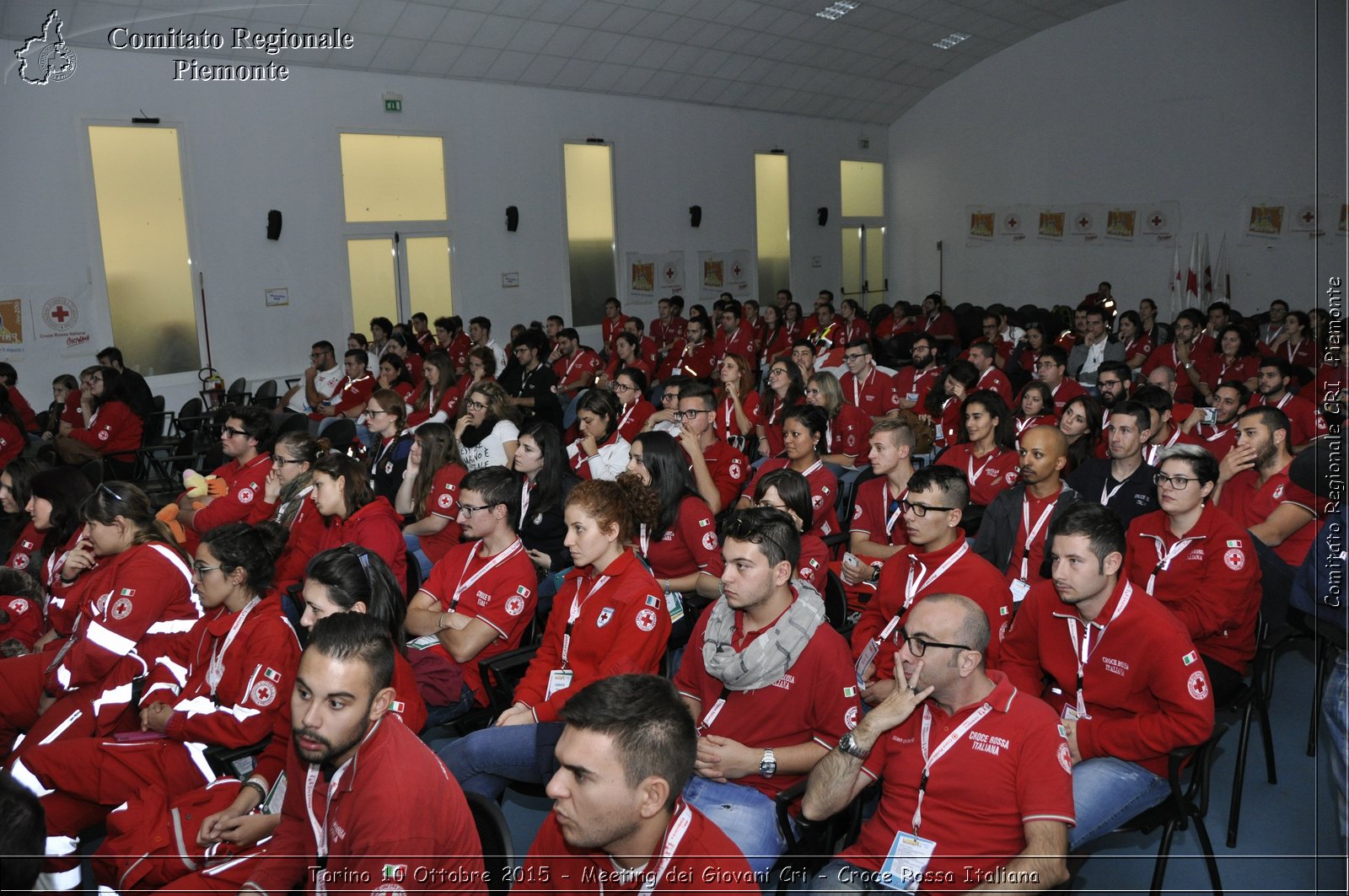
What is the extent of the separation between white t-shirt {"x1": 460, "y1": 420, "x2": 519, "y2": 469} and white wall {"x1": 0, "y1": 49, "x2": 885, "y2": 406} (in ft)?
20.0

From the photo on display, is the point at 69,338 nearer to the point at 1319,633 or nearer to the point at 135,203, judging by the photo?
the point at 135,203

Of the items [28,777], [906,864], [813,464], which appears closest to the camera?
[906,864]

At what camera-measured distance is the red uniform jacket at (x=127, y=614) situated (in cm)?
327

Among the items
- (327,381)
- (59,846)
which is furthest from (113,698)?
(327,381)

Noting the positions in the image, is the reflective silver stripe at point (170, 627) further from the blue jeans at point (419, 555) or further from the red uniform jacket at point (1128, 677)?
the red uniform jacket at point (1128, 677)

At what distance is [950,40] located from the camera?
51.4 ft

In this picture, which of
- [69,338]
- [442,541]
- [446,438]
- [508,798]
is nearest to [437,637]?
[508,798]

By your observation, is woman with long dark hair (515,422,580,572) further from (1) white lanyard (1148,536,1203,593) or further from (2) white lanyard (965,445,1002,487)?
(1) white lanyard (1148,536,1203,593)

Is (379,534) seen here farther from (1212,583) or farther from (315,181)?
(315,181)

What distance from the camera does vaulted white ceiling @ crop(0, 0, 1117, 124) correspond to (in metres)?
9.59

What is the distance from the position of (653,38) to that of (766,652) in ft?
37.8

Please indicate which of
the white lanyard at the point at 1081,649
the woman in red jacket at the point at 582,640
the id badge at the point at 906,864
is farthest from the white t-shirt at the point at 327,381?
the id badge at the point at 906,864

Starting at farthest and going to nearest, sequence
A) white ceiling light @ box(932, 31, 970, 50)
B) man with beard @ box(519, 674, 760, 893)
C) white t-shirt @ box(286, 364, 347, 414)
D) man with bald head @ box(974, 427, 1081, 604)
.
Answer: white ceiling light @ box(932, 31, 970, 50) → white t-shirt @ box(286, 364, 347, 414) → man with bald head @ box(974, 427, 1081, 604) → man with beard @ box(519, 674, 760, 893)

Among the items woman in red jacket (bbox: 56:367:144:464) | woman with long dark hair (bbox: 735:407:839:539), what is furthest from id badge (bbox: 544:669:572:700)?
woman in red jacket (bbox: 56:367:144:464)
